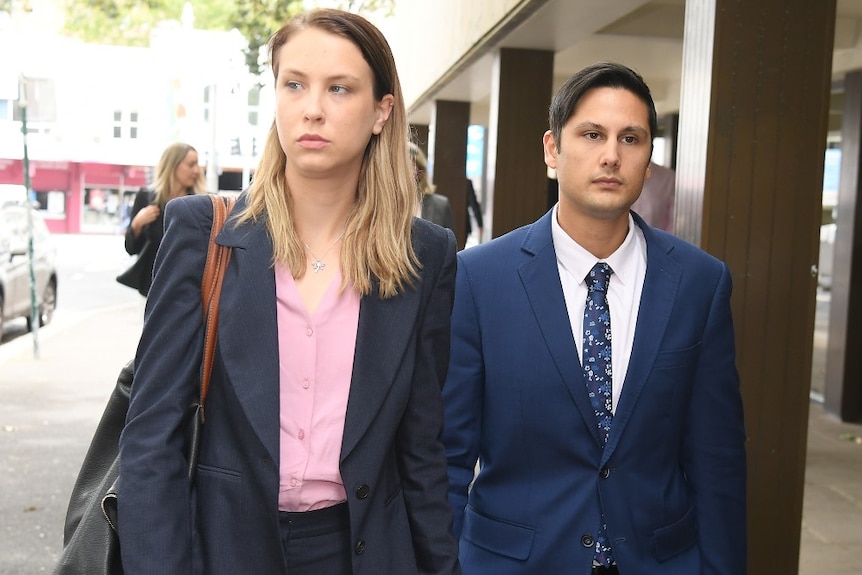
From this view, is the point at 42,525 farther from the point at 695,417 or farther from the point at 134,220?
the point at 695,417

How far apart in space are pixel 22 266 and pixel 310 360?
47.7 feet

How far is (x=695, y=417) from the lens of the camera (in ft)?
9.35

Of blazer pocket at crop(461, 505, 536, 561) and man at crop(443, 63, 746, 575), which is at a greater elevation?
man at crop(443, 63, 746, 575)

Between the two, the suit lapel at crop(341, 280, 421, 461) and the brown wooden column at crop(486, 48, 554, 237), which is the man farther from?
the brown wooden column at crop(486, 48, 554, 237)

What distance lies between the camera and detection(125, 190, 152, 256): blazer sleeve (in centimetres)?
862

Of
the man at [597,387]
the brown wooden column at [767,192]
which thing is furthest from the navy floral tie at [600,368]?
the brown wooden column at [767,192]

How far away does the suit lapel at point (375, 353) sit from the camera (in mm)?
2328

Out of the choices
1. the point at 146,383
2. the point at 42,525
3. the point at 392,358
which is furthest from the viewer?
the point at 42,525

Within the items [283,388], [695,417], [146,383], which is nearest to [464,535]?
[695,417]

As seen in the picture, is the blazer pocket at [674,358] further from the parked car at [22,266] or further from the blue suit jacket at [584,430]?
the parked car at [22,266]

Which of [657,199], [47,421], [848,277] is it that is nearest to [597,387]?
[657,199]

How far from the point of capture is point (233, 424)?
2295 millimetres

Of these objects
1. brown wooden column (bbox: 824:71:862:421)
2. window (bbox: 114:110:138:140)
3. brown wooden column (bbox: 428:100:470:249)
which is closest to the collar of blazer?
brown wooden column (bbox: 824:71:862:421)

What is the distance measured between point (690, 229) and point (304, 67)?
8.40 feet
